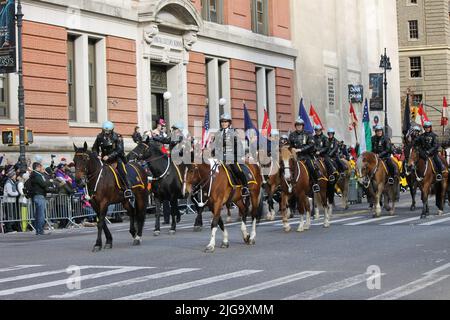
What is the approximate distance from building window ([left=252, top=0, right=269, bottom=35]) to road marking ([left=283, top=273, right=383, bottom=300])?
36709 millimetres

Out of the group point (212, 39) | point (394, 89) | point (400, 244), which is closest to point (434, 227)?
point (400, 244)

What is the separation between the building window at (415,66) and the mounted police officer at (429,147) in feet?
212

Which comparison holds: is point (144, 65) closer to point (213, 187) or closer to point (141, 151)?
point (141, 151)

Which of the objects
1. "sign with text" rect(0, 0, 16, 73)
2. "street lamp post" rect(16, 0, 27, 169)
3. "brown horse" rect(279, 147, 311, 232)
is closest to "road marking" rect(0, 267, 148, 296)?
"brown horse" rect(279, 147, 311, 232)

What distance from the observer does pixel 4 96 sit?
31391mm

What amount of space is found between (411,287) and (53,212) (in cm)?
1737

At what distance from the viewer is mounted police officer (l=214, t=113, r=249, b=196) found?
1842cm

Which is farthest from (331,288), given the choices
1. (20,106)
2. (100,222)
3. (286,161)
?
(20,106)

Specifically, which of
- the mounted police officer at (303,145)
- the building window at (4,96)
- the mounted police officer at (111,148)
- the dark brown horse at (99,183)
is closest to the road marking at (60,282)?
the dark brown horse at (99,183)

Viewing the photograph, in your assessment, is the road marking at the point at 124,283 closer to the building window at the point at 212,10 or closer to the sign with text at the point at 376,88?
the building window at the point at 212,10

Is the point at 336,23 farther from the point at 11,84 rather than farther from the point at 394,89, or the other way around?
the point at 11,84

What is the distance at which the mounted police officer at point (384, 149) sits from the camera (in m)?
28.2

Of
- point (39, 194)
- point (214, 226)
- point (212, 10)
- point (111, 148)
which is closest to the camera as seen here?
point (214, 226)

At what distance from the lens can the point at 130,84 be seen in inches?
1486
